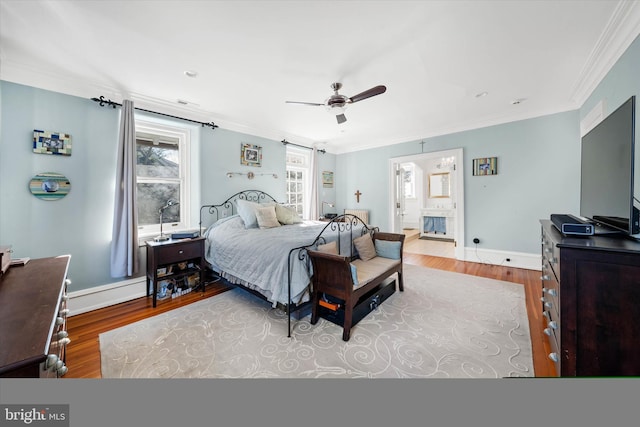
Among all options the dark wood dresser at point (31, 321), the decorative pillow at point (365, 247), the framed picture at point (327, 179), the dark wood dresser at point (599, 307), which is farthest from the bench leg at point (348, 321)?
→ the framed picture at point (327, 179)

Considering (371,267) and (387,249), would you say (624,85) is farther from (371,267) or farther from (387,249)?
(371,267)

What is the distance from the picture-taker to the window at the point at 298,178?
5195mm

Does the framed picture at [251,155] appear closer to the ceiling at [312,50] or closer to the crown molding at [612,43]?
the ceiling at [312,50]

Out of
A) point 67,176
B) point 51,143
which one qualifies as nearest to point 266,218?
point 67,176

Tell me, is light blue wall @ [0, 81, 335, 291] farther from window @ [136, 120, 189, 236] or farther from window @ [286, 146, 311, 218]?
window @ [286, 146, 311, 218]

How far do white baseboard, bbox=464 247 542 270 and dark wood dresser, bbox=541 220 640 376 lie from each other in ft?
9.92

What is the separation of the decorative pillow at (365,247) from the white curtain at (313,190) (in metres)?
2.51

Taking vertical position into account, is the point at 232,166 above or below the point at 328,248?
above

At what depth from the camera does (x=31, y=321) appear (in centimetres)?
80

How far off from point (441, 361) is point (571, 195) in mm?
3570

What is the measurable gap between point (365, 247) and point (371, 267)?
0.34 metres

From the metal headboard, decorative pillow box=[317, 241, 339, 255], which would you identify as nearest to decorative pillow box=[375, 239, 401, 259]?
decorative pillow box=[317, 241, 339, 255]
